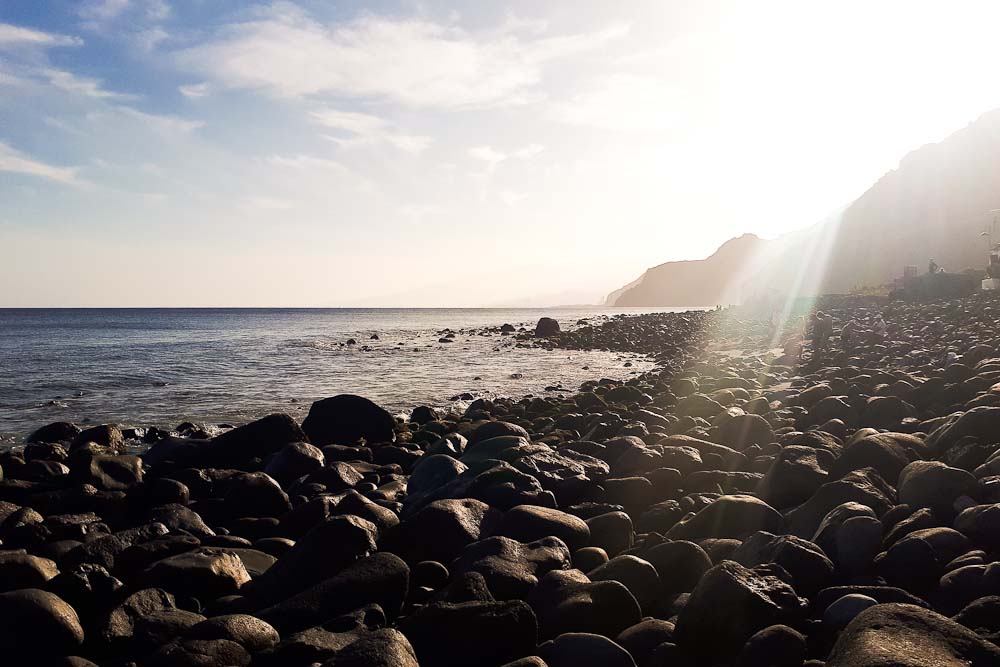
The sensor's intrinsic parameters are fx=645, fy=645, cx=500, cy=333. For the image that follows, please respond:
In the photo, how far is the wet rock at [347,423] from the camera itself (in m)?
10.9

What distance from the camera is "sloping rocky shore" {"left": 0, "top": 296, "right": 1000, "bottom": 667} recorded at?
3.44 meters

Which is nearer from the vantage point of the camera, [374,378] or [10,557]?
[10,557]

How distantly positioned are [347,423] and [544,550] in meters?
7.05

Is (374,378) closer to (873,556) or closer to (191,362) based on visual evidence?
(191,362)

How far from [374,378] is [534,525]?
16535mm

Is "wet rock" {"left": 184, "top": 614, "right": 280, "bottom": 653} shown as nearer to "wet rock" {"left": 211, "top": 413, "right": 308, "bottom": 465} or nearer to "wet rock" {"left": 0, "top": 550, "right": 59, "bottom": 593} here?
"wet rock" {"left": 0, "top": 550, "right": 59, "bottom": 593}

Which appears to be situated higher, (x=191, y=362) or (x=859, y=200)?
(x=859, y=200)

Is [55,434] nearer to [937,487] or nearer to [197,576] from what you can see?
[197,576]

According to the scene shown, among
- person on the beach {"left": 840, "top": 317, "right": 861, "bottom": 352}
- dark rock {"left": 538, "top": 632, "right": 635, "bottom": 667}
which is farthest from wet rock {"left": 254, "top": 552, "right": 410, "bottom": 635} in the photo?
person on the beach {"left": 840, "top": 317, "right": 861, "bottom": 352}

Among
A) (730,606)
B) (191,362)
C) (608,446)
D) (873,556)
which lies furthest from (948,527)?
(191,362)

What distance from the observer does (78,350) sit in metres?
35.2

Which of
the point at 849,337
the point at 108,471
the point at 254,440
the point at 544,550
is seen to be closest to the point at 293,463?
the point at 254,440

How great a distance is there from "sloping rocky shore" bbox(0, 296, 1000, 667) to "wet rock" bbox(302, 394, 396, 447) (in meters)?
1.45

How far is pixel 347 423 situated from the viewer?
437 inches
